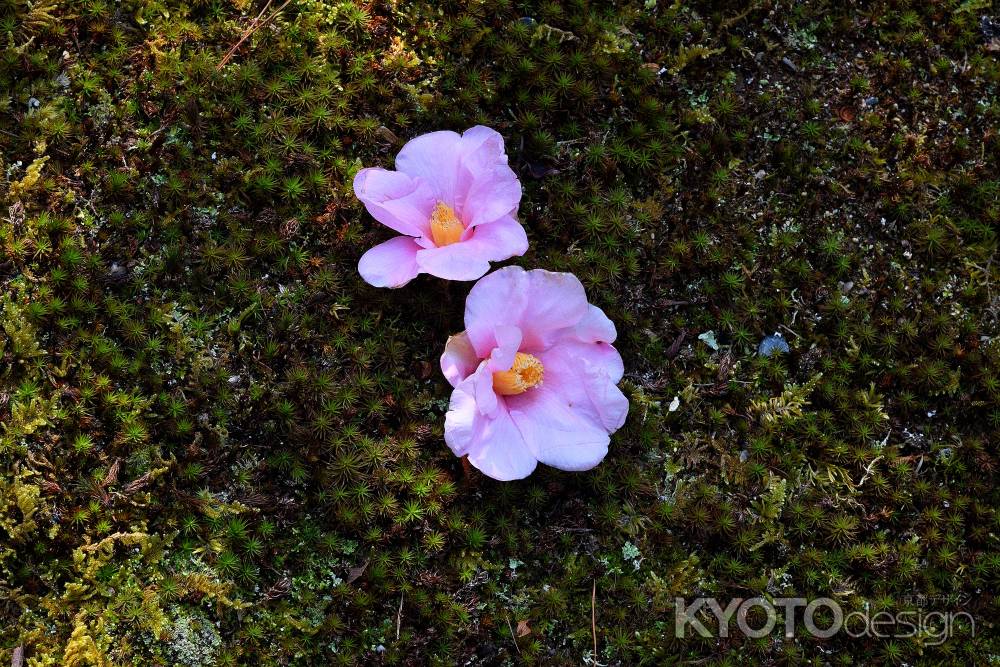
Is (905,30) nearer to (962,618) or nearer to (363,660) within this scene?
(962,618)

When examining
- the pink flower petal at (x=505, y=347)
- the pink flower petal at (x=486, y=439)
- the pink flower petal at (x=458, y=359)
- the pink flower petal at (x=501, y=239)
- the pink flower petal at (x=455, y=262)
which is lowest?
the pink flower petal at (x=486, y=439)

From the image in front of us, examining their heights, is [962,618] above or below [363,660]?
above

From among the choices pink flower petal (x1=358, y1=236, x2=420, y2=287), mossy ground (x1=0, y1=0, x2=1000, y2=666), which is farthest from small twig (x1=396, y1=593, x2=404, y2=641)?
pink flower petal (x1=358, y1=236, x2=420, y2=287)

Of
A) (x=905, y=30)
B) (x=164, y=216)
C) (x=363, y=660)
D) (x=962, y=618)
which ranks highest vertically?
(x=905, y=30)

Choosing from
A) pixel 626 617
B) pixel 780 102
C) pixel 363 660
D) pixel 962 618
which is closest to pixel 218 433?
pixel 363 660

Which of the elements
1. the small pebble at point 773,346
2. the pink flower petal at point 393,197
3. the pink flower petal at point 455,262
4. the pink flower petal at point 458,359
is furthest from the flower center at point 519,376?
the small pebble at point 773,346

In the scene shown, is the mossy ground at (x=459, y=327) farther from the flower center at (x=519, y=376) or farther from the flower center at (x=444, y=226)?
the flower center at (x=519, y=376)
